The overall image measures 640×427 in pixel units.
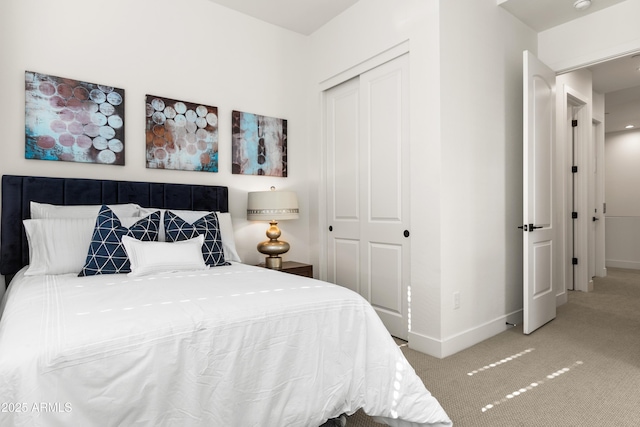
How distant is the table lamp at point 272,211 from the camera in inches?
131

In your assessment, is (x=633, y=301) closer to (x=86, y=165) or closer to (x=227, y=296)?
(x=227, y=296)

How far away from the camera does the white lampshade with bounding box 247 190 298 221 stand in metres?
3.33

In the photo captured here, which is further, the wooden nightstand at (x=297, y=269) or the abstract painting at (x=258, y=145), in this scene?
the abstract painting at (x=258, y=145)

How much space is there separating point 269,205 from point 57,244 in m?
1.57

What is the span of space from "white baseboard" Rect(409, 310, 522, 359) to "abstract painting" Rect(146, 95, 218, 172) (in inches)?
88.1

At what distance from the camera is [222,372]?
4.45 feet

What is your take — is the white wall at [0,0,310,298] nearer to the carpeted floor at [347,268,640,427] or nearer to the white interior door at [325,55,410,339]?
the white interior door at [325,55,410,339]

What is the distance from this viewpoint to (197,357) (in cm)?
131

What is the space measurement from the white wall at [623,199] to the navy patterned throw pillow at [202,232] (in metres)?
7.14

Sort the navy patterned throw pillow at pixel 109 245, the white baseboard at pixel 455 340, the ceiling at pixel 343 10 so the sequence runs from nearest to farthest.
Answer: the navy patterned throw pillow at pixel 109 245, the white baseboard at pixel 455 340, the ceiling at pixel 343 10

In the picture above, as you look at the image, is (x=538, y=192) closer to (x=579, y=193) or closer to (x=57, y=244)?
(x=579, y=193)

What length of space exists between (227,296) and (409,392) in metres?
0.89

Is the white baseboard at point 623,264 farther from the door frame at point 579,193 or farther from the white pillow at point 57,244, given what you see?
the white pillow at point 57,244

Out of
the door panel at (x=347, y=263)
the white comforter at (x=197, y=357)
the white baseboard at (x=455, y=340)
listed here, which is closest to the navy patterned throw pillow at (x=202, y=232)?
the white comforter at (x=197, y=357)
